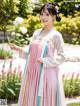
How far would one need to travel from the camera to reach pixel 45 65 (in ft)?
14.8

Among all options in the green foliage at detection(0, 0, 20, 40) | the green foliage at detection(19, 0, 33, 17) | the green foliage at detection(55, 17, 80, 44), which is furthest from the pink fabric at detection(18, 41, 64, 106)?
the green foliage at detection(19, 0, 33, 17)

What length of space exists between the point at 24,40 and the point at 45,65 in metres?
10.3

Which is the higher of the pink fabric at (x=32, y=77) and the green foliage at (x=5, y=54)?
the green foliage at (x=5, y=54)

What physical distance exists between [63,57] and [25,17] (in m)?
14.3

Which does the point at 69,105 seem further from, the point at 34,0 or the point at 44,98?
the point at 34,0

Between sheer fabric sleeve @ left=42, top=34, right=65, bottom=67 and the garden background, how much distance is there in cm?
239

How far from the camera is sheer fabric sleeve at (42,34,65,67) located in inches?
176

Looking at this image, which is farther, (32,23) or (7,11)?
(32,23)

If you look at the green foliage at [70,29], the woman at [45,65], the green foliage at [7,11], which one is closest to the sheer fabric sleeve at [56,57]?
the woman at [45,65]

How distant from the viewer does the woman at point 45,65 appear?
448 centimetres

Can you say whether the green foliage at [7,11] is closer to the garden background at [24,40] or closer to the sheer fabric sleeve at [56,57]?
the garden background at [24,40]

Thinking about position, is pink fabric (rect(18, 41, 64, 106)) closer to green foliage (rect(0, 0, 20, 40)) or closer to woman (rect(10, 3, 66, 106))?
woman (rect(10, 3, 66, 106))

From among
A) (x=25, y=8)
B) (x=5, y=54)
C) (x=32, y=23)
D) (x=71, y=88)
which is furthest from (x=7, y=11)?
(x=71, y=88)

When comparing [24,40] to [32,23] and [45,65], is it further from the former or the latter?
[45,65]
